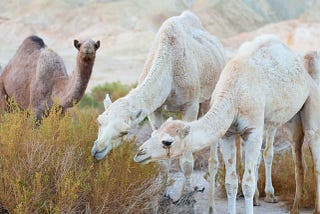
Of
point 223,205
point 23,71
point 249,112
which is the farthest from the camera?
point 23,71

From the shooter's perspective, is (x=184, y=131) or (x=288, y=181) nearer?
(x=184, y=131)

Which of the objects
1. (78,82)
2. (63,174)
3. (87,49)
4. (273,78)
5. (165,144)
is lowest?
(63,174)

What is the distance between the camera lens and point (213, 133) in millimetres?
5195

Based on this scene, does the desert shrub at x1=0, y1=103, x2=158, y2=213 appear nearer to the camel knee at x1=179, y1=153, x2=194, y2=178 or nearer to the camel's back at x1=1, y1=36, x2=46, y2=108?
the camel knee at x1=179, y1=153, x2=194, y2=178

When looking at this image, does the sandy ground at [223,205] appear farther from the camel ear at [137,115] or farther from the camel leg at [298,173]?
the camel ear at [137,115]

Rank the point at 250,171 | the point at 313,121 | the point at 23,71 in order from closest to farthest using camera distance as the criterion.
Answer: the point at 250,171 < the point at 313,121 < the point at 23,71

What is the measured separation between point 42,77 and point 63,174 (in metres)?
3.35

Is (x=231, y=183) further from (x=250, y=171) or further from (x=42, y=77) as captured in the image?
(x=42, y=77)

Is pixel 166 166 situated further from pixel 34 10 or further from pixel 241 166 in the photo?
pixel 34 10

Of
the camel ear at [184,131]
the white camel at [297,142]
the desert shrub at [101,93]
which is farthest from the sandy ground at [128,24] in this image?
the camel ear at [184,131]

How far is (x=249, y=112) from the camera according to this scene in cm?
566

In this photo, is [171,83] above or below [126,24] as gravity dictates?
below

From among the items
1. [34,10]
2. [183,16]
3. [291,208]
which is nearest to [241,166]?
[291,208]

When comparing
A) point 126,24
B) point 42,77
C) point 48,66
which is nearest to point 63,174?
point 42,77
